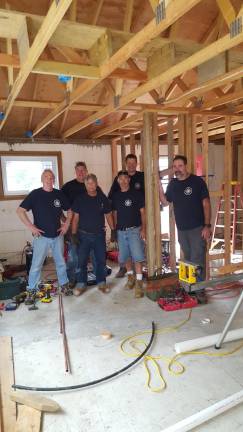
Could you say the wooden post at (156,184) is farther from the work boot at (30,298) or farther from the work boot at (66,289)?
the work boot at (30,298)

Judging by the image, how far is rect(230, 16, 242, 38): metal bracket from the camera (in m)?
1.79

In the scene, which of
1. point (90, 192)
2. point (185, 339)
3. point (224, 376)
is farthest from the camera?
point (90, 192)

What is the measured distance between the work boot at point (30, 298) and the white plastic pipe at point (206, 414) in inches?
92.0

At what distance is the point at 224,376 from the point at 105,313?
1.47 metres

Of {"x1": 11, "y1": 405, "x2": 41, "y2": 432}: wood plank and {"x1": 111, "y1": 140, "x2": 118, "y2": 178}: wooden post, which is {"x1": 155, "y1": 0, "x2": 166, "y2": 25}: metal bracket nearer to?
{"x1": 11, "y1": 405, "x2": 41, "y2": 432}: wood plank

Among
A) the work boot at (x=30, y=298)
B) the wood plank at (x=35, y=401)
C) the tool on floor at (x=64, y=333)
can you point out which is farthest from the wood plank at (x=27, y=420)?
the work boot at (x=30, y=298)

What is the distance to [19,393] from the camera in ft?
6.77

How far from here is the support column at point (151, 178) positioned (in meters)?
3.86

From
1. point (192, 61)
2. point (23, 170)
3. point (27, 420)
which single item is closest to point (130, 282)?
point (27, 420)

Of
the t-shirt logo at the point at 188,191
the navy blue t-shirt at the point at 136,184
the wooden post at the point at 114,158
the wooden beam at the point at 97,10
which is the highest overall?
the wooden beam at the point at 97,10

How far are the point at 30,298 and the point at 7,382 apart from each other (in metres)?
1.48

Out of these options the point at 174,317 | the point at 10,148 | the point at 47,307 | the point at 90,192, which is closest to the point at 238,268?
the point at 174,317

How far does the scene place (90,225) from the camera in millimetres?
3795

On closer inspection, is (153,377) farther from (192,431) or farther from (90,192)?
(90,192)
